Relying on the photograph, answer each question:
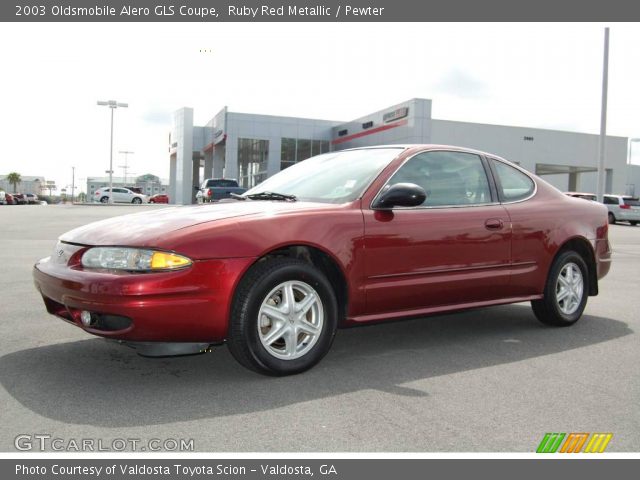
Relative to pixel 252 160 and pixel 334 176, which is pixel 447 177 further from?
pixel 252 160

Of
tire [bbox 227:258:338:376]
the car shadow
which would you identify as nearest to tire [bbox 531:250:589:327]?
the car shadow

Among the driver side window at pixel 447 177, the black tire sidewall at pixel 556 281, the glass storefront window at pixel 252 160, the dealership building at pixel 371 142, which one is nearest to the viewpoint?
the driver side window at pixel 447 177

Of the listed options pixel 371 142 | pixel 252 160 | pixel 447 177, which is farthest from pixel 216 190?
pixel 447 177

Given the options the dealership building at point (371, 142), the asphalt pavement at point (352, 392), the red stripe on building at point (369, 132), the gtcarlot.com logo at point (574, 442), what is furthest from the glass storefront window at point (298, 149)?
the gtcarlot.com logo at point (574, 442)

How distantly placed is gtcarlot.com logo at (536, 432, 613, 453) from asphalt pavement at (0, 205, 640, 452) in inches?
1.8

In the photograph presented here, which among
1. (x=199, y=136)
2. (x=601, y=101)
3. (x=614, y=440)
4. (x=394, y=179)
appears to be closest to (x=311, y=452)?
(x=614, y=440)

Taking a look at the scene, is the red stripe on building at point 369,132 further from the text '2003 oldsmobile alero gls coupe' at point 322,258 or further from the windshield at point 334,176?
the windshield at point 334,176

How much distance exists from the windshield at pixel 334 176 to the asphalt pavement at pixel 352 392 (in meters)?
1.15

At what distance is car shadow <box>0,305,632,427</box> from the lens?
3215 millimetres

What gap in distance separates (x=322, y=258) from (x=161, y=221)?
1070 mm

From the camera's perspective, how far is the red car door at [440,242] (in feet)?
13.6

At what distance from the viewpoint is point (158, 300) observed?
10.9 ft

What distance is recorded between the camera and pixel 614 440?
2.90 m
